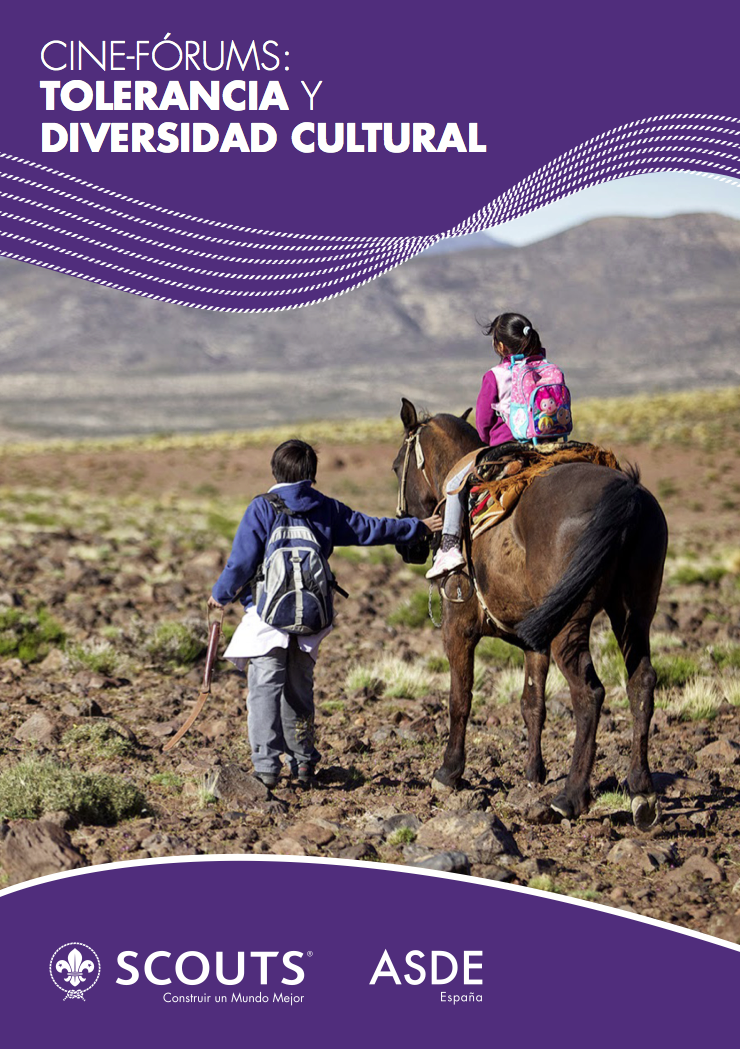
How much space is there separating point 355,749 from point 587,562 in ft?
8.76

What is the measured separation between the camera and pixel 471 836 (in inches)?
252

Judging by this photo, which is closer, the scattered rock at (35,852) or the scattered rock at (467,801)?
the scattered rock at (35,852)

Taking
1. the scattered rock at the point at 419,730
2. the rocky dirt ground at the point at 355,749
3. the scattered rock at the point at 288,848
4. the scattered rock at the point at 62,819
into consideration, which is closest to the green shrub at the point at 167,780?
the rocky dirt ground at the point at 355,749

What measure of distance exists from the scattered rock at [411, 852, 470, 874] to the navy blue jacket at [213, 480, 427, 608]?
176 cm

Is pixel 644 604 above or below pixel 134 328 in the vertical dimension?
below

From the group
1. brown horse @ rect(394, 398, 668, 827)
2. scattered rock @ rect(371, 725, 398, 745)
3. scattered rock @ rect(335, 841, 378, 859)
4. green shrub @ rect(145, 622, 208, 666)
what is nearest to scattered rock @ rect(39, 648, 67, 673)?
green shrub @ rect(145, 622, 208, 666)

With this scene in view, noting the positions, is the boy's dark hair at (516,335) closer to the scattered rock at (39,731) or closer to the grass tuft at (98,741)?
the grass tuft at (98,741)

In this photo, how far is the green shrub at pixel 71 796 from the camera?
21.9 ft

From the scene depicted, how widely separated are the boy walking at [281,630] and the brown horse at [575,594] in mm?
609

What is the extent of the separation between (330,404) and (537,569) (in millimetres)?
97545

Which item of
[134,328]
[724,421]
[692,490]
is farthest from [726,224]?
[692,490]

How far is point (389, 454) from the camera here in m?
44.2

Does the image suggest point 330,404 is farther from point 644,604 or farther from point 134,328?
point 644,604

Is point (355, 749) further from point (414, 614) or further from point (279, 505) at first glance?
point (414, 614)
